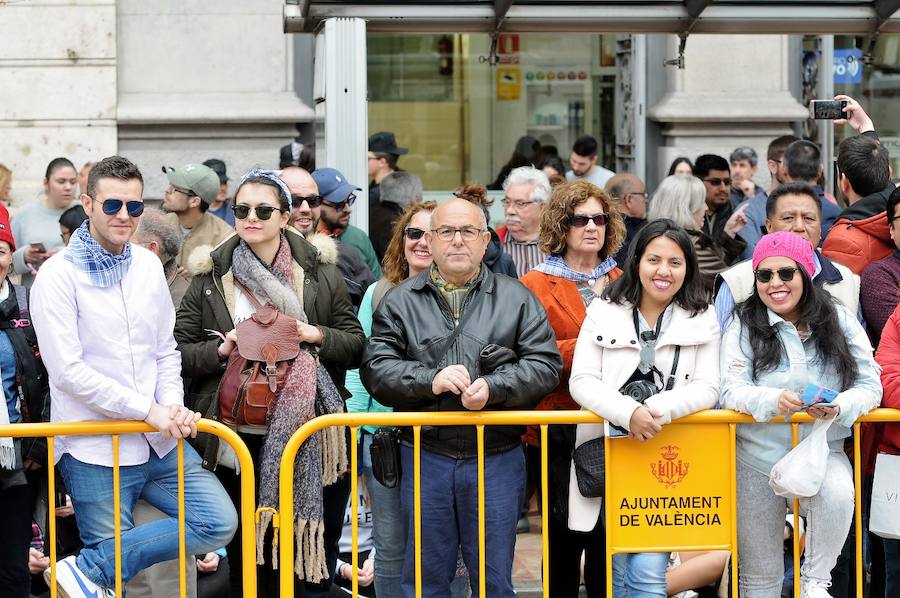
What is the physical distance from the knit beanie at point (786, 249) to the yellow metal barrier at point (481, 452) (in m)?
0.61

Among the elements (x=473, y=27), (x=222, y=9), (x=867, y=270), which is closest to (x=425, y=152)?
(x=222, y=9)

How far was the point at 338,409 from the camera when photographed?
561cm

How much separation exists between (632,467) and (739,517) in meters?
0.47

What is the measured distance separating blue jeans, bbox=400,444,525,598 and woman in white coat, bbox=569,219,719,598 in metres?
0.31

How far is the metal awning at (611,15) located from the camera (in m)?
7.13

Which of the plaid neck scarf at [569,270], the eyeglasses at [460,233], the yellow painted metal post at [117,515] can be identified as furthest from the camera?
the plaid neck scarf at [569,270]

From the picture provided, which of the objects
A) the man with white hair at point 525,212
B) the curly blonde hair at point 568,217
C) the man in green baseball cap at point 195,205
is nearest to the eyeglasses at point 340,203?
the man in green baseball cap at point 195,205

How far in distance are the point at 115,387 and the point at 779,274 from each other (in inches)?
101

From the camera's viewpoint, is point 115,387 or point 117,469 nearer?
point 115,387

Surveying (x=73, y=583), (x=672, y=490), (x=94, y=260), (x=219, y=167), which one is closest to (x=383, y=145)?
(x=219, y=167)

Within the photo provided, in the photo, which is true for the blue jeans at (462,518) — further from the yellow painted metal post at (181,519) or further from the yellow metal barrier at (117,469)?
the yellow painted metal post at (181,519)

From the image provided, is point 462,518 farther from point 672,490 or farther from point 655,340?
point 655,340

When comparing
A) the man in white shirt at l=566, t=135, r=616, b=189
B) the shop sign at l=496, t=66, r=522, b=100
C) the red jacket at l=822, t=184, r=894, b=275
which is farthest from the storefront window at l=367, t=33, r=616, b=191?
the red jacket at l=822, t=184, r=894, b=275

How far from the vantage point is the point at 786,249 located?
17.6 ft
